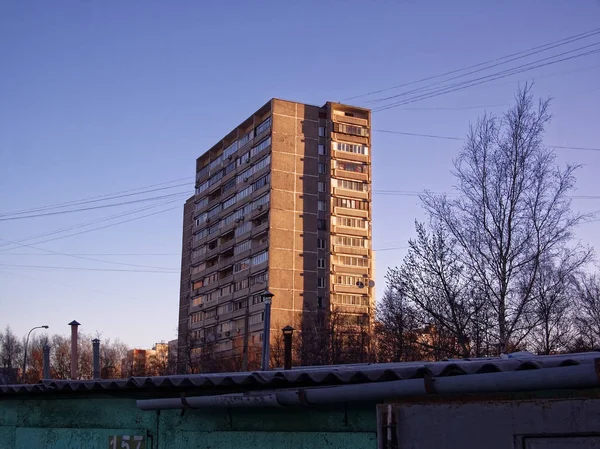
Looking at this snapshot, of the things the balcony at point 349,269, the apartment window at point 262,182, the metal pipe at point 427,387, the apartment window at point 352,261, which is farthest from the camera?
the apartment window at point 352,261

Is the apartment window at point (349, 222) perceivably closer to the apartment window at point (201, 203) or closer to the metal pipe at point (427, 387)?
the apartment window at point (201, 203)

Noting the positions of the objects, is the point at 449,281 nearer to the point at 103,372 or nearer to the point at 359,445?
the point at 359,445

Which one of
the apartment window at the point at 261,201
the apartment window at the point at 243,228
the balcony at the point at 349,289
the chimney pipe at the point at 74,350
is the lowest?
the chimney pipe at the point at 74,350

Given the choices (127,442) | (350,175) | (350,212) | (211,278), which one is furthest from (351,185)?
(127,442)

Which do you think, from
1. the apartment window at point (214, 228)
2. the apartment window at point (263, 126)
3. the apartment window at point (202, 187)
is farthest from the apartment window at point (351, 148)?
the apartment window at point (202, 187)

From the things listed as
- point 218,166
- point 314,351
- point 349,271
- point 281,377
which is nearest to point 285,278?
point 349,271

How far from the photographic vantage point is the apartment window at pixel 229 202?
83.8 m

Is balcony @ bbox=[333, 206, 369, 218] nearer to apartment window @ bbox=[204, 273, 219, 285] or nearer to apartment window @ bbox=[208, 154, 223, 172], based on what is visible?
apartment window @ bbox=[204, 273, 219, 285]

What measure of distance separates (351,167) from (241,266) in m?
16.5

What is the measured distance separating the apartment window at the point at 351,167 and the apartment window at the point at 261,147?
26.9 ft

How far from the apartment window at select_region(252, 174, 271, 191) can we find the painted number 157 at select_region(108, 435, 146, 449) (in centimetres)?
6664

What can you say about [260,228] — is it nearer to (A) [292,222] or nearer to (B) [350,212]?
(A) [292,222]

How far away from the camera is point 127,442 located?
9477 millimetres

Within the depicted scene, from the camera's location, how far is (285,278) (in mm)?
75188
